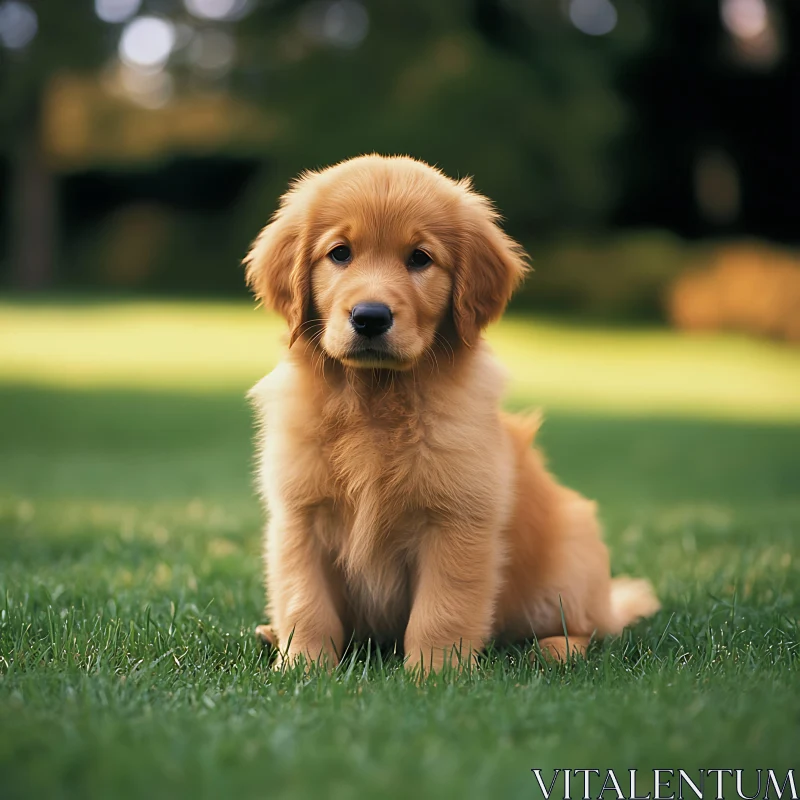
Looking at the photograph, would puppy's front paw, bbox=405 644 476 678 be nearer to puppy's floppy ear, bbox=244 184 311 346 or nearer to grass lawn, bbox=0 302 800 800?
grass lawn, bbox=0 302 800 800

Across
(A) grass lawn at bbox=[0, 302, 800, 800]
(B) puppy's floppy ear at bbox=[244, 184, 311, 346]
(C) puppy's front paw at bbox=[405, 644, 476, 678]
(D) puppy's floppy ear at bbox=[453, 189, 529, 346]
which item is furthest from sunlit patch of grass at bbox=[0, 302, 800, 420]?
(C) puppy's front paw at bbox=[405, 644, 476, 678]

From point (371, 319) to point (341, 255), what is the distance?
354mm

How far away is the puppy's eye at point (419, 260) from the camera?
316cm

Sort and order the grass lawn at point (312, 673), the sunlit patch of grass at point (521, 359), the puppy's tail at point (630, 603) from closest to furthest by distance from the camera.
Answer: the grass lawn at point (312, 673), the puppy's tail at point (630, 603), the sunlit patch of grass at point (521, 359)

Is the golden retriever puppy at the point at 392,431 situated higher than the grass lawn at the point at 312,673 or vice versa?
the golden retriever puppy at the point at 392,431

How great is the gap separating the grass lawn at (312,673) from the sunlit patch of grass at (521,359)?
2.64 m

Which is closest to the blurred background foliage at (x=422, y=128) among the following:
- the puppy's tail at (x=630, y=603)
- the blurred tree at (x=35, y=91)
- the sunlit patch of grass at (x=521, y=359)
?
the blurred tree at (x=35, y=91)

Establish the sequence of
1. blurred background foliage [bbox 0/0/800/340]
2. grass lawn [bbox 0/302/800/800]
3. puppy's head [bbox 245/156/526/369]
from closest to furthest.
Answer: grass lawn [bbox 0/302/800/800] → puppy's head [bbox 245/156/526/369] → blurred background foliage [bbox 0/0/800/340]

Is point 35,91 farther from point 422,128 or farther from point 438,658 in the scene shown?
point 438,658

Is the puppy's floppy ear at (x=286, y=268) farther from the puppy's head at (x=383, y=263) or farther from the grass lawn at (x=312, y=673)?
the grass lawn at (x=312, y=673)

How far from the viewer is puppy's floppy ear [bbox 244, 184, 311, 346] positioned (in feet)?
10.6

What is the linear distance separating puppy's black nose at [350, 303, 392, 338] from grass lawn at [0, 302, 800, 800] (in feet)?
3.20

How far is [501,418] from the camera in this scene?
136 inches

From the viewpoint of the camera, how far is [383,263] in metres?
3.10
